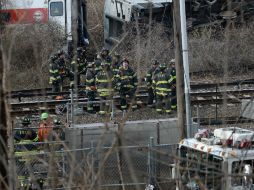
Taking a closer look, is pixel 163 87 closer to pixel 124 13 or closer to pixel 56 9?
pixel 124 13

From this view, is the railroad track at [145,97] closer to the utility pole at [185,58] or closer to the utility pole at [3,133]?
the utility pole at [185,58]

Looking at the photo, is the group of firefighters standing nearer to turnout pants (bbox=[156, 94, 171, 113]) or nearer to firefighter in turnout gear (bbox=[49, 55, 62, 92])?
turnout pants (bbox=[156, 94, 171, 113])

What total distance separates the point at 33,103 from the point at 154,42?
6.81 m

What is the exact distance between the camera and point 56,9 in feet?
81.6

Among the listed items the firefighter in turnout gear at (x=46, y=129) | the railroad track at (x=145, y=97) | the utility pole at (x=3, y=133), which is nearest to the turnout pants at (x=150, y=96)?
the railroad track at (x=145, y=97)

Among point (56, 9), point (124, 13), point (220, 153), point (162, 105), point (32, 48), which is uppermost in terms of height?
point (56, 9)

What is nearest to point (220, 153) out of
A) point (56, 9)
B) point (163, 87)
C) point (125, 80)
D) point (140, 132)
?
point (140, 132)

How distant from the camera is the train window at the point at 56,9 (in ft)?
81.0

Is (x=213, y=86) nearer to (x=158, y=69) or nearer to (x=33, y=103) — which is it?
(x=158, y=69)

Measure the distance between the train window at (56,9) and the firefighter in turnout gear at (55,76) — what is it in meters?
4.84

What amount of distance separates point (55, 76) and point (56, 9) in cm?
543

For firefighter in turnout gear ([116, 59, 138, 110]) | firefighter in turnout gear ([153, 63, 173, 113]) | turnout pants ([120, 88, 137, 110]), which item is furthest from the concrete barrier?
firefighter in turnout gear ([116, 59, 138, 110])

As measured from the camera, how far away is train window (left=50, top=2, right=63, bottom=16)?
2469 centimetres

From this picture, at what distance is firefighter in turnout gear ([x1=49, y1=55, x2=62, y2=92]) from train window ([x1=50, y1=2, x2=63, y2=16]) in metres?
4.84
